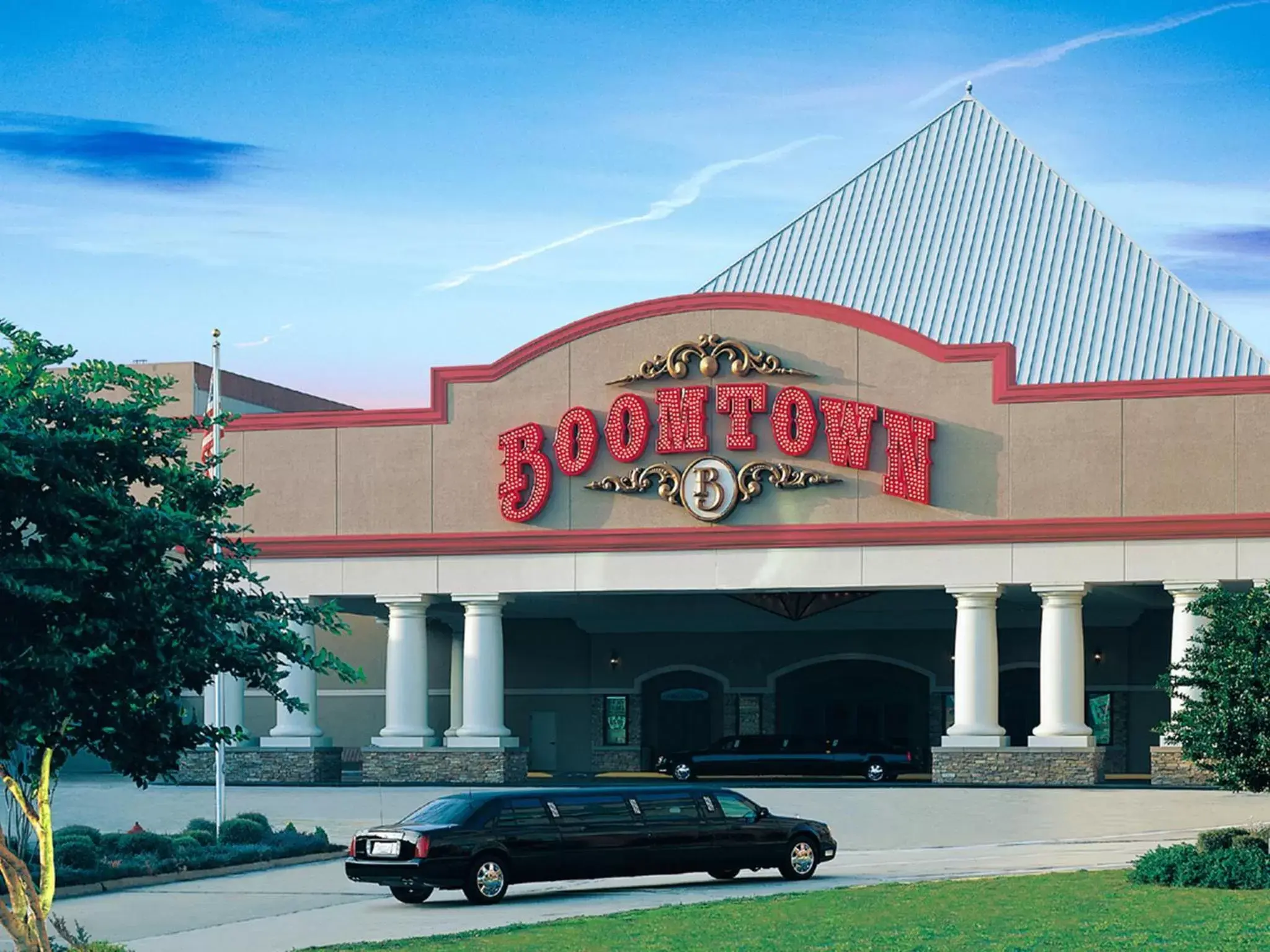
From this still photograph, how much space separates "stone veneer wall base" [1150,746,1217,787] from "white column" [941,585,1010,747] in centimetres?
352

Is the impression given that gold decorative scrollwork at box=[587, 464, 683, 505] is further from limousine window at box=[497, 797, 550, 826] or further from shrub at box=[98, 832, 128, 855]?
limousine window at box=[497, 797, 550, 826]

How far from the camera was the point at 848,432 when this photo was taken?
49906 mm

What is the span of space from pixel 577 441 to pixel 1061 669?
43.1 ft

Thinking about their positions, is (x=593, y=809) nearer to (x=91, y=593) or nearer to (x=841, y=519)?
(x=91, y=593)

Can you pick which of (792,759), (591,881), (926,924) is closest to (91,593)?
(926,924)

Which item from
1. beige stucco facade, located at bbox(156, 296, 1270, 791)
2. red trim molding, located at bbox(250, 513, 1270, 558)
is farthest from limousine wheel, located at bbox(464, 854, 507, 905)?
red trim molding, located at bbox(250, 513, 1270, 558)

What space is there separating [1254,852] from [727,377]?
84.2 feet

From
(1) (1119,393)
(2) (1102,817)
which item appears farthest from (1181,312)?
(2) (1102,817)

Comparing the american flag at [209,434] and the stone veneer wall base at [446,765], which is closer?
the american flag at [209,434]

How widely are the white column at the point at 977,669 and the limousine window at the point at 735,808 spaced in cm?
2010

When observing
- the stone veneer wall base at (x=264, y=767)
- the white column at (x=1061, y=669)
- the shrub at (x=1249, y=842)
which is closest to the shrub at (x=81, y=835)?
the shrub at (x=1249, y=842)

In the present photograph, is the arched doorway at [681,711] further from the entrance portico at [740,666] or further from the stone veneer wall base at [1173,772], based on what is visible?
the stone veneer wall base at [1173,772]

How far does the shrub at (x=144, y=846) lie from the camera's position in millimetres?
33875

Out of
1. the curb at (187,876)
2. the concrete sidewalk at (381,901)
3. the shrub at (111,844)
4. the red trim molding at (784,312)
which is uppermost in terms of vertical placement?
the red trim molding at (784,312)
